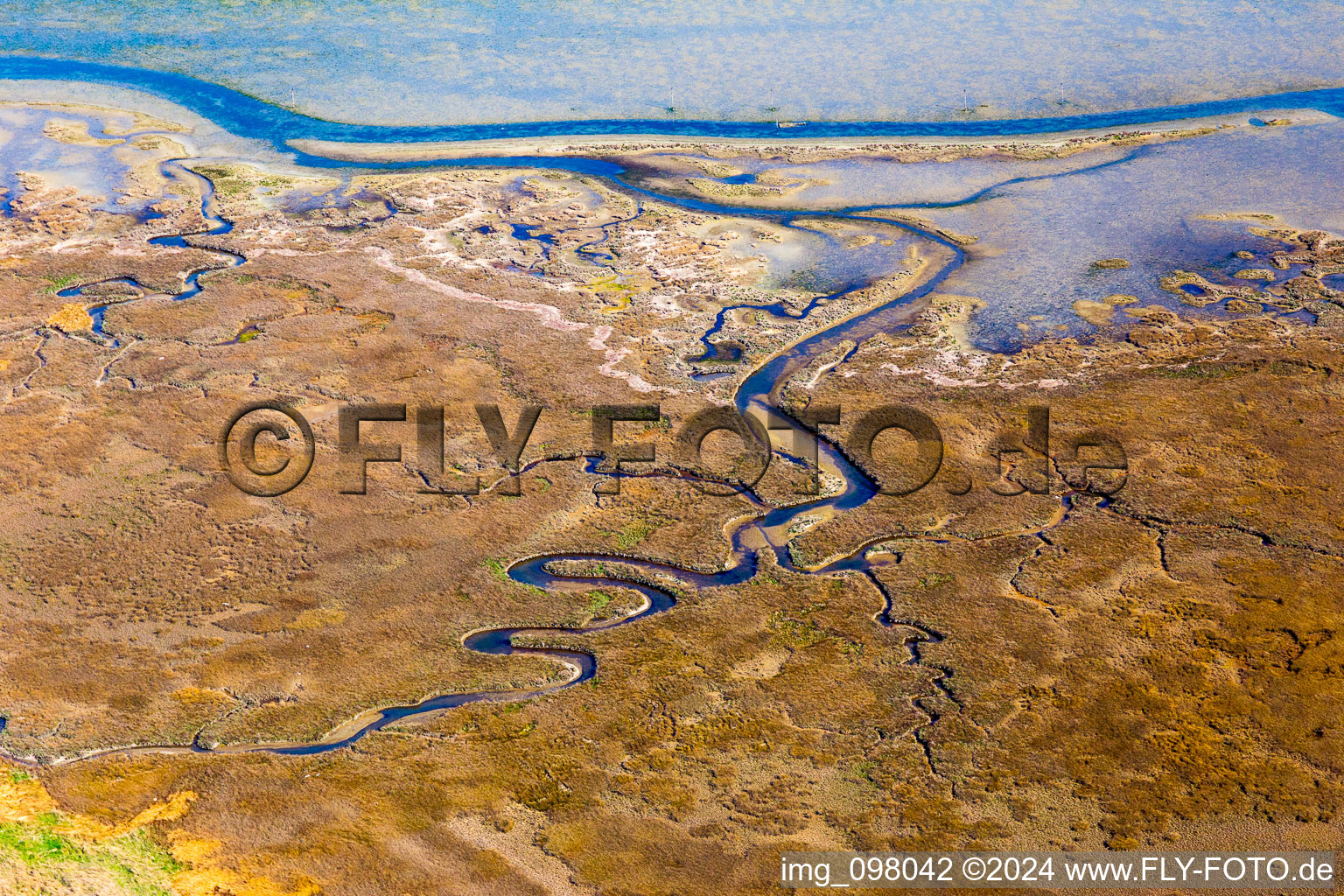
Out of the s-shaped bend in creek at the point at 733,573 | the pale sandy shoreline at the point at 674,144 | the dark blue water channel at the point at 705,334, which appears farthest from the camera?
the pale sandy shoreline at the point at 674,144

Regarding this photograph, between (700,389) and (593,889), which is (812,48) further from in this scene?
(593,889)

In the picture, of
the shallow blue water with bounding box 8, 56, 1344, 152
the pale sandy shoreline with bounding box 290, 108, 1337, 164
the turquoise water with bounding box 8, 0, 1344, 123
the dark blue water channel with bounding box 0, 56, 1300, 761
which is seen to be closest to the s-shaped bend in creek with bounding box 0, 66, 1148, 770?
the dark blue water channel with bounding box 0, 56, 1300, 761

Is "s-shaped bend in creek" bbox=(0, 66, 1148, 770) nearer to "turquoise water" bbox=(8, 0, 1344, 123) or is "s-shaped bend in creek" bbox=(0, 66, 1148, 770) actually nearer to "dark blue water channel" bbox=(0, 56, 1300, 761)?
"dark blue water channel" bbox=(0, 56, 1300, 761)

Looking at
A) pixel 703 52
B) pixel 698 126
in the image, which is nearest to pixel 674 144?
pixel 698 126

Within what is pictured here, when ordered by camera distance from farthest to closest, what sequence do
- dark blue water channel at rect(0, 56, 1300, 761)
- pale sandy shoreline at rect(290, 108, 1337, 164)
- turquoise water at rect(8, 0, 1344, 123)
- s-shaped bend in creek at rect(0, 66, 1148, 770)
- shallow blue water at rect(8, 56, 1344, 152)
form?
turquoise water at rect(8, 0, 1344, 123)
shallow blue water at rect(8, 56, 1344, 152)
pale sandy shoreline at rect(290, 108, 1337, 164)
dark blue water channel at rect(0, 56, 1300, 761)
s-shaped bend in creek at rect(0, 66, 1148, 770)

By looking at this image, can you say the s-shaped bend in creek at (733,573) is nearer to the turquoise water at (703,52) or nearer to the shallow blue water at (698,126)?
the shallow blue water at (698,126)

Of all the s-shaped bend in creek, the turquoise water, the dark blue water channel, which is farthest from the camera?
the turquoise water

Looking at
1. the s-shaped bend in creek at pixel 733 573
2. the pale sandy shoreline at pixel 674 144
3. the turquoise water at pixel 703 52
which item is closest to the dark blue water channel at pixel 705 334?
the s-shaped bend in creek at pixel 733 573

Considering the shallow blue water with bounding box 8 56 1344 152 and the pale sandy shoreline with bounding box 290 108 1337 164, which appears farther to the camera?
the shallow blue water with bounding box 8 56 1344 152
